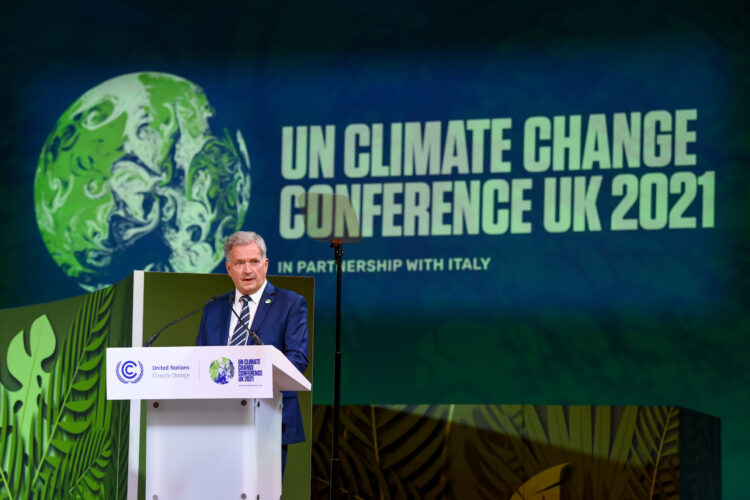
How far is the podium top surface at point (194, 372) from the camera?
3.20 meters

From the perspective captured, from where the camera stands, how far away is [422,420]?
5.18m

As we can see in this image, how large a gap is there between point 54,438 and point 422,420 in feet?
5.43

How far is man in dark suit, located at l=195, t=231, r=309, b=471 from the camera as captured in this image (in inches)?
152

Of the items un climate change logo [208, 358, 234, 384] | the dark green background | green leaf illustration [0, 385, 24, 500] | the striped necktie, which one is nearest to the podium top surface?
un climate change logo [208, 358, 234, 384]

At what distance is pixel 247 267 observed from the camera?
3857mm

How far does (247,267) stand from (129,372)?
69 cm

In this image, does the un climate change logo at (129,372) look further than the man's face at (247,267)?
No

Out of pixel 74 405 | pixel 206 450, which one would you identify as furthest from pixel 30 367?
pixel 206 450

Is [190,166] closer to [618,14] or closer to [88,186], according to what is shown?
[88,186]

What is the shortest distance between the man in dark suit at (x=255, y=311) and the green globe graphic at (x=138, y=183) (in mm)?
3845

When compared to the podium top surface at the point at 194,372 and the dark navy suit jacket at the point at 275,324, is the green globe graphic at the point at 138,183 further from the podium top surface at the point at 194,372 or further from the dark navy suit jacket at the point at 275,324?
the podium top surface at the point at 194,372

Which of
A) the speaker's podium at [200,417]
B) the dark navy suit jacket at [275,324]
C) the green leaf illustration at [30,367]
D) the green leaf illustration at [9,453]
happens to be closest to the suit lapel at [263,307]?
the dark navy suit jacket at [275,324]

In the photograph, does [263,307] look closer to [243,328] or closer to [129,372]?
[243,328]

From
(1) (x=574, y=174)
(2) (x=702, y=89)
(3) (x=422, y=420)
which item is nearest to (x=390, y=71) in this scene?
(1) (x=574, y=174)
